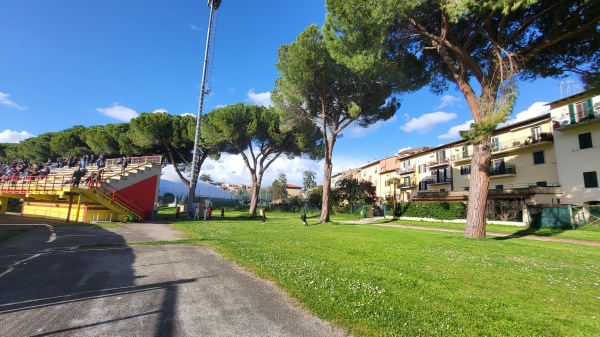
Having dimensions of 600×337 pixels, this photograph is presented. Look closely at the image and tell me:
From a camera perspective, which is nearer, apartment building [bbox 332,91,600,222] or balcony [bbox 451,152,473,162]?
apartment building [bbox 332,91,600,222]

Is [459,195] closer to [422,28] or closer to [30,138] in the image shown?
[422,28]

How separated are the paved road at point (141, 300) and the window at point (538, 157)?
110 ft

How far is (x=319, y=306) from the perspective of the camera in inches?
169

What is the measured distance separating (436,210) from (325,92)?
17479 mm

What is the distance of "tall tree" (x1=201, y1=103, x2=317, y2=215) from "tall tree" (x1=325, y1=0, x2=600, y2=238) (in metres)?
18.6

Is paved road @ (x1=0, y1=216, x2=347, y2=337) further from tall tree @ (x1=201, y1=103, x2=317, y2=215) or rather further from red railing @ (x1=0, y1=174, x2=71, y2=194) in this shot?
tall tree @ (x1=201, y1=103, x2=317, y2=215)

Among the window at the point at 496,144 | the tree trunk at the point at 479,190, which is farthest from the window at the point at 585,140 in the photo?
the tree trunk at the point at 479,190

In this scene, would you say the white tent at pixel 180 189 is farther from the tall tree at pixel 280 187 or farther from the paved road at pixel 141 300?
the paved road at pixel 141 300

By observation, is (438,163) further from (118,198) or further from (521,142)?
(118,198)

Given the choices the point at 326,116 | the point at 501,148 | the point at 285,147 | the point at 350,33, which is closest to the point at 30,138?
the point at 285,147

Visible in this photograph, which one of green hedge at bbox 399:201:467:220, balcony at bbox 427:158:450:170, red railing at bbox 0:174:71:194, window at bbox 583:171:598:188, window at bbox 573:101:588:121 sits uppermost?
window at bbox 573:101:588:121

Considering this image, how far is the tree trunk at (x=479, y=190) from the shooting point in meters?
13.3

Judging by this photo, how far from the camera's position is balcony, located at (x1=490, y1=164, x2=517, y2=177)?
104ft

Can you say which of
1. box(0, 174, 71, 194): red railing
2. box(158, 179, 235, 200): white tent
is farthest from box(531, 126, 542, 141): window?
box(158, 179, 235, 200): white tent
